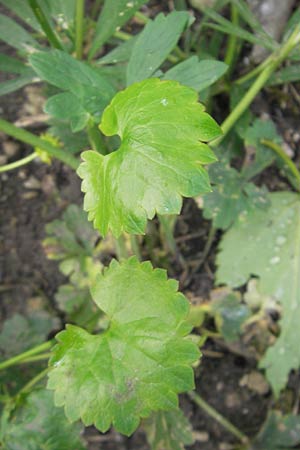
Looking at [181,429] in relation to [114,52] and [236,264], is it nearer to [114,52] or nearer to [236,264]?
[236,264]

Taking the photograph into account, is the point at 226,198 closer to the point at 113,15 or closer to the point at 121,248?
the point at 121,248

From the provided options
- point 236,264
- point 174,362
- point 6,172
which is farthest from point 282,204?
point 6,172

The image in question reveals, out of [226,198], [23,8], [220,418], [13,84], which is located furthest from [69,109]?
[220,418]

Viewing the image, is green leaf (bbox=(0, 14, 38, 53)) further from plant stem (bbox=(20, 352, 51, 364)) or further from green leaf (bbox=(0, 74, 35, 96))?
plant stem (bbox=(20, 352, 51, 364))

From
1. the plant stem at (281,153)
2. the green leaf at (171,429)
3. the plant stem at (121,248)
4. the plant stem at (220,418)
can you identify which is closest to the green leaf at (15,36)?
the plant stem at (121,248)

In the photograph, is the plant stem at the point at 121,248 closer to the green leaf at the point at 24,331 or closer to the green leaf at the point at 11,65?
the green leaf at the point at 24,331

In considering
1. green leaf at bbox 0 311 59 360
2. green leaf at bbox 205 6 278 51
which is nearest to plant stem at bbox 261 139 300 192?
green leaf at bbox 205 6 278 51
